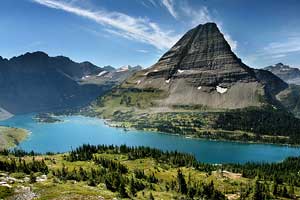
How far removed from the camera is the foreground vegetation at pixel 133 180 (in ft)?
321

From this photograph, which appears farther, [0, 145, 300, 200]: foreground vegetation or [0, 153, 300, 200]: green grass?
[0, 145, 300, 200]: foreground vegetation

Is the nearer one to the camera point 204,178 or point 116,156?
point 204,178

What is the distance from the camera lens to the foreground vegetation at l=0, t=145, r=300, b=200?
321 ft

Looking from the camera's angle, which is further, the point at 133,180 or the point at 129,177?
the point at 129,177

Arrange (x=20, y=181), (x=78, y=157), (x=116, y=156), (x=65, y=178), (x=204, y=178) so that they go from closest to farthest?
(x=20, y=181), (x=65, y=178), (x=204, y=178), (x=78, y=157), (x=116, y=156)

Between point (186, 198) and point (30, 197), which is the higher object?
point (30, 197)

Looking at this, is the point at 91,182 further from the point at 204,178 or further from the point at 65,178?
the point at 204,178

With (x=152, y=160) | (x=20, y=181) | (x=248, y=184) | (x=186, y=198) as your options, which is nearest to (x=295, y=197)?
(x=248, y=184)

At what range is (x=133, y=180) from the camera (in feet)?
414

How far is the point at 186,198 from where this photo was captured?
117 meters

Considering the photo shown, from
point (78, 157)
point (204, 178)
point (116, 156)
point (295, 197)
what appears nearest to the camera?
point (295, 197)

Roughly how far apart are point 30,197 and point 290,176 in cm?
14194

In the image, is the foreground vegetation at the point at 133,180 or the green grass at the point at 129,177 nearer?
the green grass at the point at 129,177

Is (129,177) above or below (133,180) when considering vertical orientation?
below
